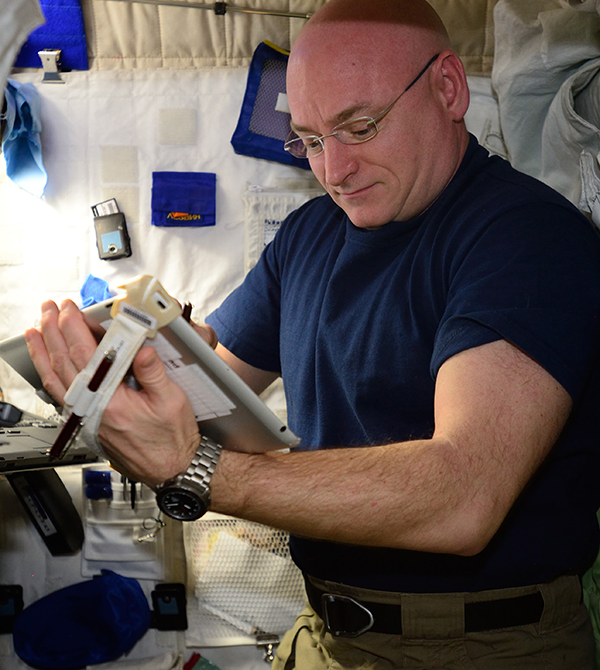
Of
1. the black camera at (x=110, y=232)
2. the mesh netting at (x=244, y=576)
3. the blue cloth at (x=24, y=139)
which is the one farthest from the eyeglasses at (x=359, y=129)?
the mesh netting at (x=244, y=576)

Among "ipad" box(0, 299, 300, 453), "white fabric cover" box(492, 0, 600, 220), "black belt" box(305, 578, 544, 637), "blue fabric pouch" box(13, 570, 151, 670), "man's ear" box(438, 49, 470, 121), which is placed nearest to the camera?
"ipad" box(0, 299, 300, 453)

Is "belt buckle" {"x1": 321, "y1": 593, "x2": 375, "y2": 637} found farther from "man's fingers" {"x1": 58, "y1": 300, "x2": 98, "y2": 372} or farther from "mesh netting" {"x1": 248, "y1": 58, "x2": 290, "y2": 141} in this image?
"mesh netting" {"x1": 248, "y1": 58, "x2": 290, "y2": 141}

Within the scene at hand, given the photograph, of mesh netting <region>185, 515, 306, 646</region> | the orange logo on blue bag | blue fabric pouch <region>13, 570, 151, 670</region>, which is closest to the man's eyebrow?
the orange logo on blue bag

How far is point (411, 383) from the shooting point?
98 cm

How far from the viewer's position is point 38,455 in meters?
1.10

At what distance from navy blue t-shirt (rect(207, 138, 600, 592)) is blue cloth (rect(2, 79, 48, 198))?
3.01 feet

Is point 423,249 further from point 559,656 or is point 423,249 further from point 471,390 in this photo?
point 559,656

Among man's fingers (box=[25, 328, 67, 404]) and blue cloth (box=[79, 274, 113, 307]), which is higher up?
man's fingers (box=[25, 328, 67, 404])

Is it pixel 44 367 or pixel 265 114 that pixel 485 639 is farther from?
pixel 265 114

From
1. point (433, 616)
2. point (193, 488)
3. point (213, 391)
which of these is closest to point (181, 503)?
point (193, 488)

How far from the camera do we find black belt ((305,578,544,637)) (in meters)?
1.00

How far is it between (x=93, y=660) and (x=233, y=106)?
158 centimetres

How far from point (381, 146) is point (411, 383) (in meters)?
0.41

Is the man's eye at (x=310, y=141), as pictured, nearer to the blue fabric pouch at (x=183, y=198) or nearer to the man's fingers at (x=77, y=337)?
the man's fingers at (x=77, y=337)
